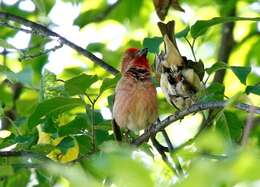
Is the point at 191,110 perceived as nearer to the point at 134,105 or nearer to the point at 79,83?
the point at 79,83

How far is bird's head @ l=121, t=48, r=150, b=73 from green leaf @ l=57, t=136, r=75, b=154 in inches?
56.0

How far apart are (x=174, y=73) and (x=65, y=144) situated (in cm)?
Result: 116

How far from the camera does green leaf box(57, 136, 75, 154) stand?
4.57 m

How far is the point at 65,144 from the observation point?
4.63 metres

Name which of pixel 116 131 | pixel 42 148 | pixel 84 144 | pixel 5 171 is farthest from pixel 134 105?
pixel 5 171

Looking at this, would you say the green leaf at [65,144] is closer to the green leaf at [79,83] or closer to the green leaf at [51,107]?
the green leaf at [51,107]

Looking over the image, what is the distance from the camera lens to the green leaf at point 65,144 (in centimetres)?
457

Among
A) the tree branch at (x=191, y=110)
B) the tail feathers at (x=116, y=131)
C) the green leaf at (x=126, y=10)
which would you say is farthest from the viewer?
the green leaf at (x=126, y=10)

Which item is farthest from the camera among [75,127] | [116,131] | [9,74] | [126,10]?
[126,10]

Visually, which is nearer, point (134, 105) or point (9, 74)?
point (9, 74)

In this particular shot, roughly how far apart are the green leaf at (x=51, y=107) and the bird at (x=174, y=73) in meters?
0.96

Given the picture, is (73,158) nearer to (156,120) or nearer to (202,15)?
(156,120)

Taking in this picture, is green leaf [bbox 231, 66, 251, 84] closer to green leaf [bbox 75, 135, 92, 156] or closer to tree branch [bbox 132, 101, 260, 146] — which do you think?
tree branch [bbox 132, 101, 260, 146]

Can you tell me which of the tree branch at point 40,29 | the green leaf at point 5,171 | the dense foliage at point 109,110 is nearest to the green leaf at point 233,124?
the dense foliage at point 109,110
